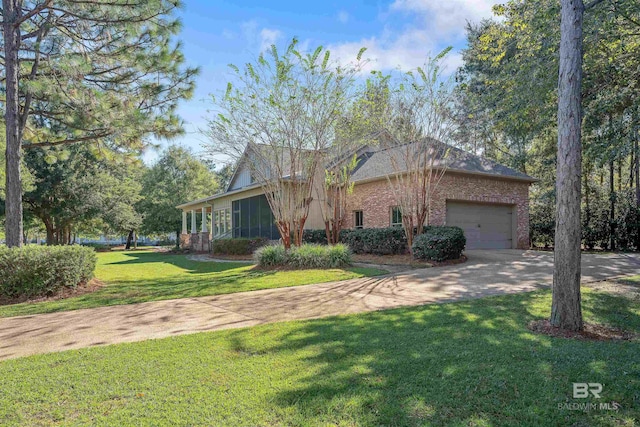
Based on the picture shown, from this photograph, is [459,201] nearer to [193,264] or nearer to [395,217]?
[395,217]

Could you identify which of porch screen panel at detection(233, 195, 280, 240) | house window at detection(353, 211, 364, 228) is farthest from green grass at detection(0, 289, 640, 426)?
porch screen panel at detection(233, 195, 280, 240)

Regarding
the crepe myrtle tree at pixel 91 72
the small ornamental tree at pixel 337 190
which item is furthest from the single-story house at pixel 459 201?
the crepe myrtle tree at pixel 91 72

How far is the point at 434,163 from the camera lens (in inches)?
547

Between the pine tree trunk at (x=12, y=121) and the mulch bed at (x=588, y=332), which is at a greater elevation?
the pine tree trunk at (x=12, y=121)

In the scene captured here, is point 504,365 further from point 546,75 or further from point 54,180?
point 54,180

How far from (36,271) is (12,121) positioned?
3.68 meters

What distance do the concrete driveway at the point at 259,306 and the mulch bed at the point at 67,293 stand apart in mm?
1852

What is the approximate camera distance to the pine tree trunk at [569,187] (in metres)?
4.64

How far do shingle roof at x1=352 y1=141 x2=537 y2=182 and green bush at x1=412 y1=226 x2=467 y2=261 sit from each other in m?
2.84

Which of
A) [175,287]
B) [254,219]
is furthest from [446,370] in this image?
[254,219]

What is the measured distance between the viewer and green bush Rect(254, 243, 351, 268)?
11758 millimetres

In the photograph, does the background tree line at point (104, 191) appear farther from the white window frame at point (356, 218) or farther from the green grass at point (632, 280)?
the green grass at point (632, 280)

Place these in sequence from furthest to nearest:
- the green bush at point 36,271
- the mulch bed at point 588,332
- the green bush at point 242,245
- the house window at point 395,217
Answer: the green bush at point 242,245 → the house window at point 395,217 → the green bush at point 36,271 → the mulch bed at point 588,332

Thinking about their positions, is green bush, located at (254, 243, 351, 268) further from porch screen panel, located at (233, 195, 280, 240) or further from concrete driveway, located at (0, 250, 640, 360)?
porch screen panel, located at (233, 195, 280, 240)
